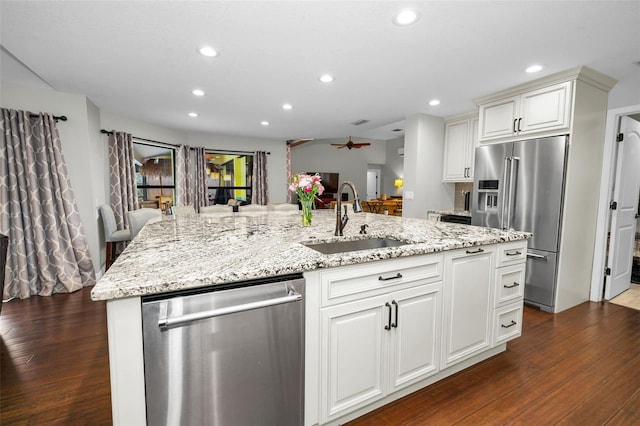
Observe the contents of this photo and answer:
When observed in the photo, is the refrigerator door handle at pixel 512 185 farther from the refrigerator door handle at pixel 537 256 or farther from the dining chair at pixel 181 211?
the dining chair at pixel 181 211

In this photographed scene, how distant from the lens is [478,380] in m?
1.86

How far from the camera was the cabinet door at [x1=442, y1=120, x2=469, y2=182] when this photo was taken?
422 cm

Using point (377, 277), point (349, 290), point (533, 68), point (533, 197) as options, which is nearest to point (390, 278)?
point (377, 277)

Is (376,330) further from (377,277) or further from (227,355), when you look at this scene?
(227,355)

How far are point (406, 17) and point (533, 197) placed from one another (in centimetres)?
223

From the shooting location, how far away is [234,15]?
1.86 m

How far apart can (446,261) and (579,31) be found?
188 cm

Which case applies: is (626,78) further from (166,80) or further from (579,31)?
(166,80)

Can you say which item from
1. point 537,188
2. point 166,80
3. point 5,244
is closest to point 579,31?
point 537,188

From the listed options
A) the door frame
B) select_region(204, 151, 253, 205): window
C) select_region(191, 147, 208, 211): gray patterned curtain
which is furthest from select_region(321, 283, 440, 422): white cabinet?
select_region(204, 151, 253, 205): window

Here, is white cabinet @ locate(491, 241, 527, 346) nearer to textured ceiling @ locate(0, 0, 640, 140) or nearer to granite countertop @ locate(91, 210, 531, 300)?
granite countertop @ locate(91, 210, 531, 300)

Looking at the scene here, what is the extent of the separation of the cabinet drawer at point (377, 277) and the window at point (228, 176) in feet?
19.5

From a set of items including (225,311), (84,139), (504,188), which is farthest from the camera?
(84,139)

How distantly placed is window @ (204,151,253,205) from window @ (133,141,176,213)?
0.83 metres
